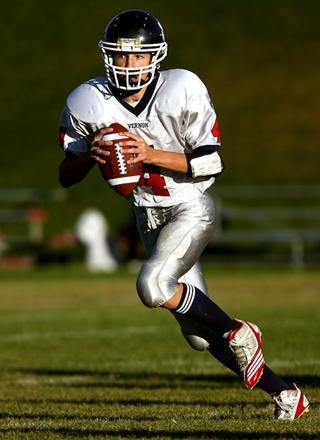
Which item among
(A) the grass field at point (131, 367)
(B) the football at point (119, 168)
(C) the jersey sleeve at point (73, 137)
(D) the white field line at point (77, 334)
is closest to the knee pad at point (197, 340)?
(A) the grass field at point (131, 367)

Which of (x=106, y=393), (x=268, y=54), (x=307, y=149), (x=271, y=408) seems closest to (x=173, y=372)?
(x=106, y=393)

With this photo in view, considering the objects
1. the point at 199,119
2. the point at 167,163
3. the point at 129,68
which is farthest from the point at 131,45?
the point at 167,163

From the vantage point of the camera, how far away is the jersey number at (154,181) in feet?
19.3

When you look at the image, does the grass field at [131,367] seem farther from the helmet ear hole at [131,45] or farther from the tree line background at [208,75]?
the tree line background at [208,75]

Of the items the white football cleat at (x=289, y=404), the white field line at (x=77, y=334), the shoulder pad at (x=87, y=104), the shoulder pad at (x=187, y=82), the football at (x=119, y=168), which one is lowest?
the white field line at (x=77, y=334)

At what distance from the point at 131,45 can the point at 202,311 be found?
1.21 meters

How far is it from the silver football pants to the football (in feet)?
0.86

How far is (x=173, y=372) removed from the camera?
7.89m

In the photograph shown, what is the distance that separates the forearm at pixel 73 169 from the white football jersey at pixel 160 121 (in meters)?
0.07

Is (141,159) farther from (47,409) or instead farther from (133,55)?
(47,409)

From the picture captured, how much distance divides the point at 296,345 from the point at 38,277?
840 cm

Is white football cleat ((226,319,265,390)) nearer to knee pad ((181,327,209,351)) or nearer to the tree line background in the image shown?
knee pad ((181,327,209,351))

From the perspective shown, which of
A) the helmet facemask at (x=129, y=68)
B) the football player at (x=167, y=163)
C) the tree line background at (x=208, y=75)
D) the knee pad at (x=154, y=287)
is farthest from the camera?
the tree line background at (x=208, y=75)

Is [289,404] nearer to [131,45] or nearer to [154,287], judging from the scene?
[154,287]
